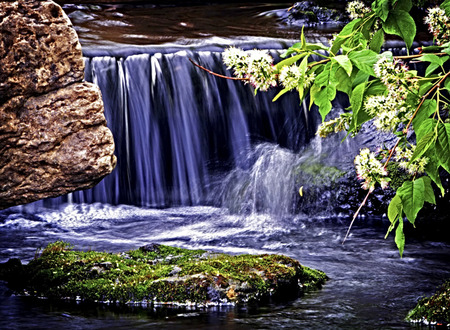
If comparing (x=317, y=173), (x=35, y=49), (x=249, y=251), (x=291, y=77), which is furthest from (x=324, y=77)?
(x=317, y=173)

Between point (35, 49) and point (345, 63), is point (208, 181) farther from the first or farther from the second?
point (345, 63)

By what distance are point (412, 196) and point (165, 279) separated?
2704mm

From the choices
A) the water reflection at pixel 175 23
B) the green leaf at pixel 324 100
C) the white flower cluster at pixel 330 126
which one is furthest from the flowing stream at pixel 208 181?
the green leaf at pixel 324 100

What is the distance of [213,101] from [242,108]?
1.69ft

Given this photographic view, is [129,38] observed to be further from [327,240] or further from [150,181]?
[327,240]

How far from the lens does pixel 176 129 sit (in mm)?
10172

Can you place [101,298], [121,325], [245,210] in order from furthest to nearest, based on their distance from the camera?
[245,210], [101,298], [121,325]

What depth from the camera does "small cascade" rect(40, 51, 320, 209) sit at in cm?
995

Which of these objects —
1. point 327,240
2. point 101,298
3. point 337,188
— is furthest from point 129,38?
point 101,298

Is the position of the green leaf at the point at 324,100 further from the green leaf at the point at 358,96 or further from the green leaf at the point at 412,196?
the green leaf at the point at 412,196

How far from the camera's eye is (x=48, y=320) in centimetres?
412

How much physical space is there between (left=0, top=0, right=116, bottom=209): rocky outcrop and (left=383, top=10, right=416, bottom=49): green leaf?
10.0 feet

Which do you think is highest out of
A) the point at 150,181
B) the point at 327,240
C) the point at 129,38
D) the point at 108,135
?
the point at 129,38

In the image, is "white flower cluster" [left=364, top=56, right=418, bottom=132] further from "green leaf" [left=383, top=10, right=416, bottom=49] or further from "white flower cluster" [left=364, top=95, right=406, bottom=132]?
"green leaf" [left=383, top=10, right=416, bottom=49]
